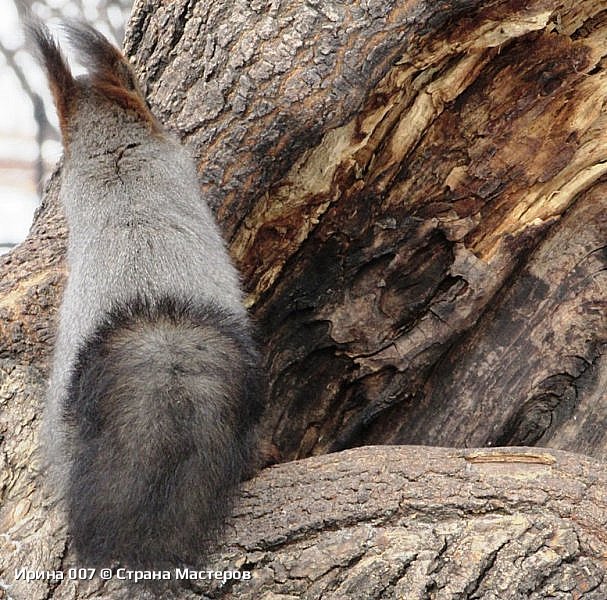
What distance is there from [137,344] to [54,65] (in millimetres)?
726

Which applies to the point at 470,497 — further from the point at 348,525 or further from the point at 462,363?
the point at 462,363

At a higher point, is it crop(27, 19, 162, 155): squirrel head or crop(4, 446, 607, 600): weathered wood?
crop(27, 19, 162, 155): squirrel head

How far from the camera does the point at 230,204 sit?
5.95ft

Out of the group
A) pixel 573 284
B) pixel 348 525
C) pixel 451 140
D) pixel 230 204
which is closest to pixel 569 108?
pixel 451 140

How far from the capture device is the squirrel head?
178 centimetres

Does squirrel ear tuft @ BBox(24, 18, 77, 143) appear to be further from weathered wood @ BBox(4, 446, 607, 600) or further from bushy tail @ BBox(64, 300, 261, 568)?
weathered wood @ BBox(4, 446, 607, 600)

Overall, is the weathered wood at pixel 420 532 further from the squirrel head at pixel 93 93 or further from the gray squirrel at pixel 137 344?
the squirrel head at pixel 93 93

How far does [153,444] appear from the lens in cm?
129

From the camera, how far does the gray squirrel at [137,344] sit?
1298 mm

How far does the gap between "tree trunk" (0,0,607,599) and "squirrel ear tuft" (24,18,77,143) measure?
0.20 metres

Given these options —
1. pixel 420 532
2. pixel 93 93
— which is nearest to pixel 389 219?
pixel 93 93

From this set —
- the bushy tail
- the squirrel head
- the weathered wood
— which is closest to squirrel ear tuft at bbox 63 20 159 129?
the squirrel head

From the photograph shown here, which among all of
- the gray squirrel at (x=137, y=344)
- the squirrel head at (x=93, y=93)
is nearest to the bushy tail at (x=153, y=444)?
the gray squirrel at (x=137, y=344)

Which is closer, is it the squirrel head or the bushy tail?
the bushy tail
